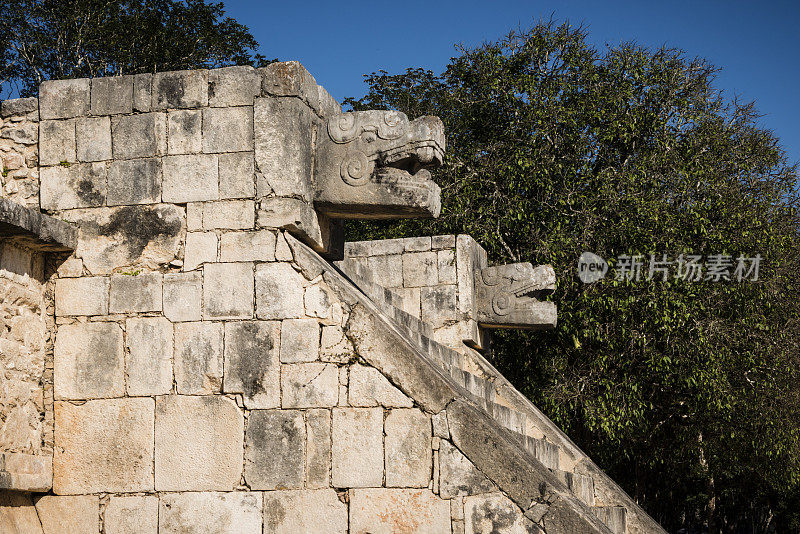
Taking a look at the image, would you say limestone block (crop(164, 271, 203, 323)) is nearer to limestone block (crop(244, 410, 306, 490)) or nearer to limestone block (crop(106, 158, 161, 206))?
limestone block (crop(106, 158, 161, 206))

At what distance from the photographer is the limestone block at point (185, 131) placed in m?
6.13

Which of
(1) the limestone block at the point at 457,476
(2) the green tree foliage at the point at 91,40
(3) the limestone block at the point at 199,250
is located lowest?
(1) the limestone block at the point at 457,476

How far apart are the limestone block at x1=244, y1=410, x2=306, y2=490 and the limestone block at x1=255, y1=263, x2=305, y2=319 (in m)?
0.66

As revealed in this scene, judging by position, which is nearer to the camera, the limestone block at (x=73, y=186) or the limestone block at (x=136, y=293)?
the limestone block at (x=136, y=293)

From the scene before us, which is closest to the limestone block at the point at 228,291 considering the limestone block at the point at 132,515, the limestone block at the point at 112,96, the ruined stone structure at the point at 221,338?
the ruined stone structure at the point at 221,338

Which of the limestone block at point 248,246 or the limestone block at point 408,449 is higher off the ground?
the limestone block at point 248,246

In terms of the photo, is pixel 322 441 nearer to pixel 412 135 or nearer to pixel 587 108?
pixel 412 135

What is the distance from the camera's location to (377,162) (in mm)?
6242

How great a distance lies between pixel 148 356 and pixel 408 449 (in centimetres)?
192

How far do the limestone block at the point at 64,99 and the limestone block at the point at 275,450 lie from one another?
8.69 feet

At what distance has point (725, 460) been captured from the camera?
16.6m

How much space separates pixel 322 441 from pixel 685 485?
19986 millimetres

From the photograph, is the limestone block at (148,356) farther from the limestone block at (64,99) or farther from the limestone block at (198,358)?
the limestone block at (64,99)

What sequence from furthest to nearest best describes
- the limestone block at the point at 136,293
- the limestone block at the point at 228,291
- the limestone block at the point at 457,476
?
the limestone block at the point at 136,293 → the limestone block at the point at 228,291 → the limestone block at the point at 457,476
